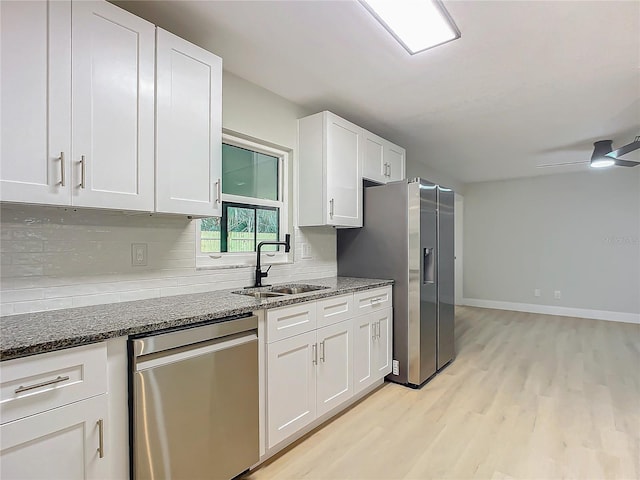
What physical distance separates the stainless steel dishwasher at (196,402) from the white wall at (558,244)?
6.13 meters

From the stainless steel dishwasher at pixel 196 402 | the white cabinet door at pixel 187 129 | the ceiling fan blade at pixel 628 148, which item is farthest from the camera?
the ceiling fan blade at pixel 628 148

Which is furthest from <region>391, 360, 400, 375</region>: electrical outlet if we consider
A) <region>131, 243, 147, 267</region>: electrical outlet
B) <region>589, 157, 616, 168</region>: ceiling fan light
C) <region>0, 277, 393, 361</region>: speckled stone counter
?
<region>589, 157, 616, 168</region>: ceiling fan light

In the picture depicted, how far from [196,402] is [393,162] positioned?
117 inches

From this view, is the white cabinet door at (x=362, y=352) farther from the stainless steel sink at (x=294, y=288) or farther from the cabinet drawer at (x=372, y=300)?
the stainless steel sink at (x=294, y=288)

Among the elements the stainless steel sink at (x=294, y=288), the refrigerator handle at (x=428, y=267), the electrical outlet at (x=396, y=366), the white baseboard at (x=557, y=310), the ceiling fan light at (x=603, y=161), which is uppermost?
the ceiling fan light at (x=603, y=161)

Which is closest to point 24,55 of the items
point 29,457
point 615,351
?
point 29,457

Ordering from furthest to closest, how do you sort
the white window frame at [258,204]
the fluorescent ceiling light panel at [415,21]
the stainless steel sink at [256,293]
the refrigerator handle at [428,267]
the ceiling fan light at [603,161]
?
the ceiling fan light at [603,161] → the refrigerator handle at [428,267] → the white window frame at [258,204] → the stainless steel sink at [256,293] → the fluorescent ceiling light panel at [415,21]

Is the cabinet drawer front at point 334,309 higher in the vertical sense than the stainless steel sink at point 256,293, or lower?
lower

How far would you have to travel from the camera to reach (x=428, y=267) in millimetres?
3146

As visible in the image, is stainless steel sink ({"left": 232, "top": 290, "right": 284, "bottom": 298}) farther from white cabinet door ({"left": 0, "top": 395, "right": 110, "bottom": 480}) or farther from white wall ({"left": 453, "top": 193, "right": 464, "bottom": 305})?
white wall ({"left": 453, "top": 193, "right": 464, "bottom": 305})

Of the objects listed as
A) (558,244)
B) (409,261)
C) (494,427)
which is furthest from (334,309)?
(558,244)

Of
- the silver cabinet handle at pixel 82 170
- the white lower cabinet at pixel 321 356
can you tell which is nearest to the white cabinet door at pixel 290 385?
the white lower cabinet at pixel 321 356

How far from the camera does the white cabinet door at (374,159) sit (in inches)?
129

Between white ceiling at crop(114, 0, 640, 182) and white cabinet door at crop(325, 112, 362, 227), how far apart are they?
0.83 feet
